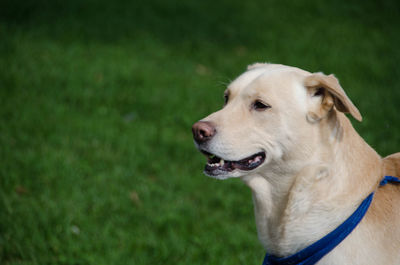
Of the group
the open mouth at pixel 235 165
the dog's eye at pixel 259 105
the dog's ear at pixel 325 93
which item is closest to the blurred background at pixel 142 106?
the open mouth at pixel 235 165

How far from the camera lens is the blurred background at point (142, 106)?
414 centimetres

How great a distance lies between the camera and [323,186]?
2625 mm

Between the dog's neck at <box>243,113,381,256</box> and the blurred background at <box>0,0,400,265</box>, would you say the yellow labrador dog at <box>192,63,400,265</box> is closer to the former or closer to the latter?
the dog's neck at <box>243,113,381,256</box>

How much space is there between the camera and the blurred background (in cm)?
414

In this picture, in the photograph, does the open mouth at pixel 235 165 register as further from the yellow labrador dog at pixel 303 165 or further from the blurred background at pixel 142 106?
the blurred background at pixel 142 106

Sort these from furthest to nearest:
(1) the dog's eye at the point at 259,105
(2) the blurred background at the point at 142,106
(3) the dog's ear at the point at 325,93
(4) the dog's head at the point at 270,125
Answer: (2) the blurred background at the point at 142,106, (1) the dog's eye at the point at 259,105, (4) the dog's head at the point at 270,125, (3) the dog's ear at the point at 325,93

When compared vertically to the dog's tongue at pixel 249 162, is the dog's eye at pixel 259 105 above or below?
above

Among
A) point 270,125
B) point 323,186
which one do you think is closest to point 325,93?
point 270,125

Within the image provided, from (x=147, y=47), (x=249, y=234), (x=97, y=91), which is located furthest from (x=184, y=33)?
(x=249, y=234)

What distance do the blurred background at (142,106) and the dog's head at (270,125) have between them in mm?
1549

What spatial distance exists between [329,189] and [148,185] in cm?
273

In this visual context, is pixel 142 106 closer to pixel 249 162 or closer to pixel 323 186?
pixel 249 162

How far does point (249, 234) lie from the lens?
439 cm

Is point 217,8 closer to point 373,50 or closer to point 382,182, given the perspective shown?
point 373,50
